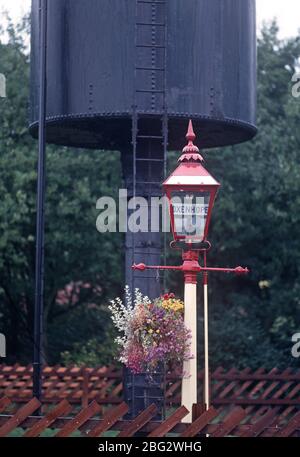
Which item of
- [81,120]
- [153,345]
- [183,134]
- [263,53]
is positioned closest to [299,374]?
[183,134]

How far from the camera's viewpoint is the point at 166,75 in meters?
15.6

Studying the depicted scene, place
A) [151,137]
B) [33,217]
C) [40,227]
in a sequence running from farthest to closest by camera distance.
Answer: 1. [33,217]
2. [151,137]
3. [40,227]

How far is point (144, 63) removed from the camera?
612 inches

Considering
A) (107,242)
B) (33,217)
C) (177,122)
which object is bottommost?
(107,242)

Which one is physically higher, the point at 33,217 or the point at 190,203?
the point at 33,217

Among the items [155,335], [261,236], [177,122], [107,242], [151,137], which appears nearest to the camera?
[155,335]

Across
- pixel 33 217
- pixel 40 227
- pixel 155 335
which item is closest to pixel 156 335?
pixel 155 335

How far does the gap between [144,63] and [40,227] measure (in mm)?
2820

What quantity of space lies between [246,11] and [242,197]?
999cm

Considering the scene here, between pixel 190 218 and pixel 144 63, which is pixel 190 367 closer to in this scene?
pixel 190 218

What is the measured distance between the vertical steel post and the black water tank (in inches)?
13.3

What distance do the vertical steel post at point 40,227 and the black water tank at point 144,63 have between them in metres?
0.34

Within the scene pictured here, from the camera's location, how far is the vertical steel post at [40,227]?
50.5 feet

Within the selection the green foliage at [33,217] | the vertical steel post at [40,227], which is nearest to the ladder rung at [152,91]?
the vertical steel post at [40,227]
